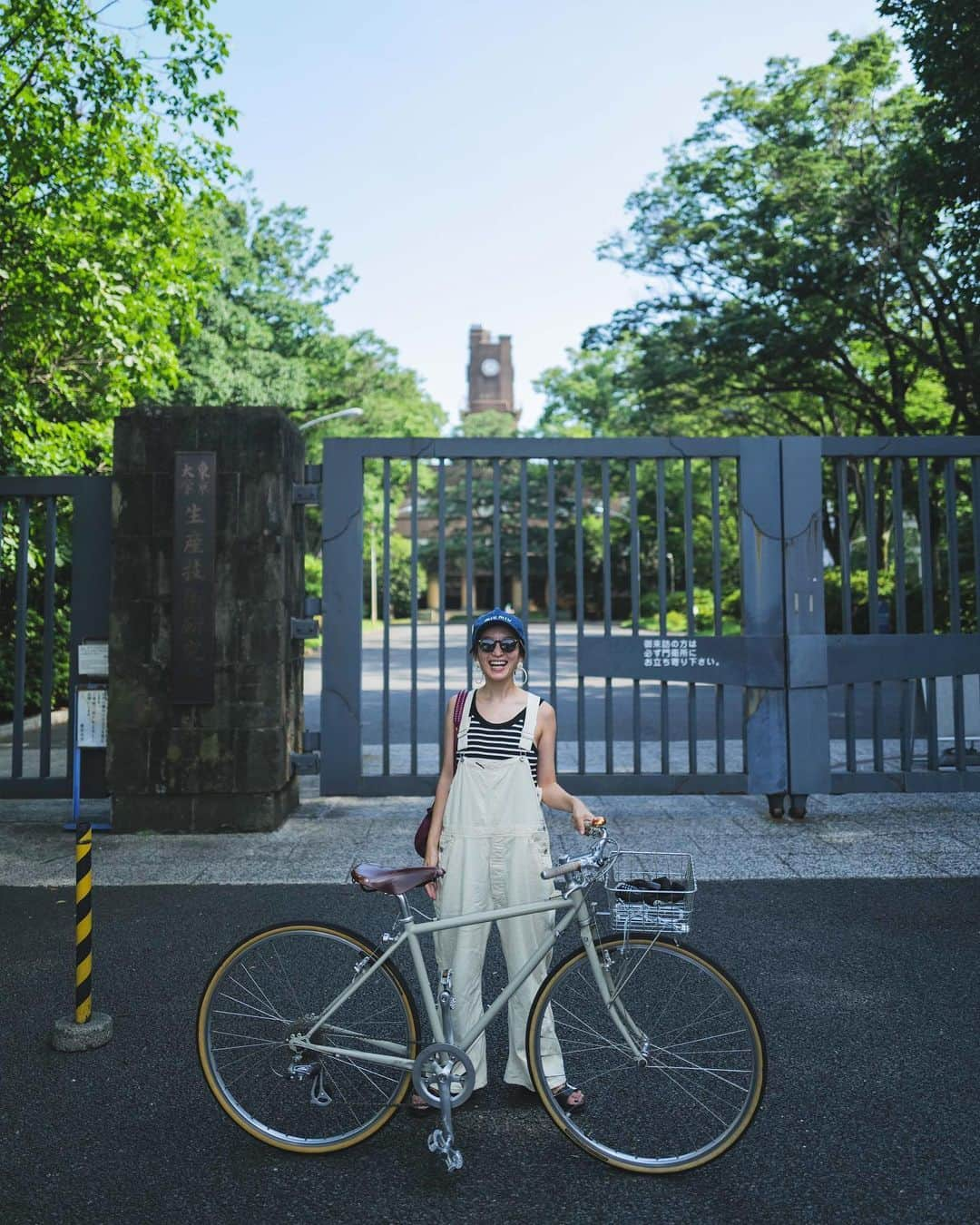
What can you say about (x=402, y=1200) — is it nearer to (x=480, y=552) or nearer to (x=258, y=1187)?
(x=258, y=1187)

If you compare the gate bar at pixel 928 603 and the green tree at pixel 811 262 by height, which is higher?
the green tree at pixel 811 262

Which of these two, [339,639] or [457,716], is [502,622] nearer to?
[457,716]

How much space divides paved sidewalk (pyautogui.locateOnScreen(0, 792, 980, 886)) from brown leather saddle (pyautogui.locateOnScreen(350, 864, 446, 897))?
3.22 metres

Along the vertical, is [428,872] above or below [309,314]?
below

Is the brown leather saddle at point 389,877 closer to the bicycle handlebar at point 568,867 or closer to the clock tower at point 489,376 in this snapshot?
the bicycle handlebar at point 568,867

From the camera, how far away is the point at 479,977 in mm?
3445

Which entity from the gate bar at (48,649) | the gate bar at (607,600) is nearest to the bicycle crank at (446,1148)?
the gate bar at (607,600)

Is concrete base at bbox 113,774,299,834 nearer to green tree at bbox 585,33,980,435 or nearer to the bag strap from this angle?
the bag strap

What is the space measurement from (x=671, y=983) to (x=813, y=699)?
206 inches

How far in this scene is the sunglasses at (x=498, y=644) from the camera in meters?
3.55

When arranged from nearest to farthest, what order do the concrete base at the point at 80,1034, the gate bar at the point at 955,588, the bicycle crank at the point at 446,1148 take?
the bicycle crank at the point at 446,1148
the concrete base at the point at 80,1034
the gate bar at the point at 955,588

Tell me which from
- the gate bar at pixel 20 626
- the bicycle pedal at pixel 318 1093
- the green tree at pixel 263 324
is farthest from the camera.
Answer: the green tree at pixel 263 324

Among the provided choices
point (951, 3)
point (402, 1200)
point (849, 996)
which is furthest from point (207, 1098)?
point (951, 3)

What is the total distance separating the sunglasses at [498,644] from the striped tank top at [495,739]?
214 mm
